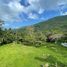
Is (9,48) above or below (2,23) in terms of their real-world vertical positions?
below

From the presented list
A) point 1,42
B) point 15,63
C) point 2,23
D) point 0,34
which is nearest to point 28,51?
point 15,63

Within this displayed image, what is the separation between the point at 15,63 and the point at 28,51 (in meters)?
17.7

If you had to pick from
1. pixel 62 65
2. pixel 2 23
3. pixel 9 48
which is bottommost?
pixel 62 65

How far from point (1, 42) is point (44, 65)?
6005cm

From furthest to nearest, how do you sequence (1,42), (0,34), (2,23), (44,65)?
(2,23) → (0,34) → (1,42) → (44,65)

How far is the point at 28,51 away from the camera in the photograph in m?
105

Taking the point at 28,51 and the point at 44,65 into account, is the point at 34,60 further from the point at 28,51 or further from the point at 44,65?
the point at 28,51

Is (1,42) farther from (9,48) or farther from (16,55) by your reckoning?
(16,55)

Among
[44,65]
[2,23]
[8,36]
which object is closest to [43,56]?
[44,65]

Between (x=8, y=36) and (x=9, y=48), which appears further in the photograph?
(x=8, y=36)

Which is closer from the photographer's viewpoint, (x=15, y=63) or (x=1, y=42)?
(x=15, y=63)

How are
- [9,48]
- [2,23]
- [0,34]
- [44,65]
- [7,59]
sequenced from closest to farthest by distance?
[44,65] → [7,59] → [9,48] → [0,34] → [2,23]

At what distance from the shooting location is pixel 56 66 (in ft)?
292

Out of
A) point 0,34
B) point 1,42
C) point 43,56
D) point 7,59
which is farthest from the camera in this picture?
point 0,34
